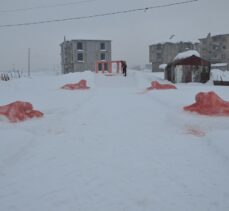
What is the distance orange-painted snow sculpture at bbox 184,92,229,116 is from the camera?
7.84 m

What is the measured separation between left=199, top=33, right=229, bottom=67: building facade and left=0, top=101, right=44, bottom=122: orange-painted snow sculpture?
5930 cm

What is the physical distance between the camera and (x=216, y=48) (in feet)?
194

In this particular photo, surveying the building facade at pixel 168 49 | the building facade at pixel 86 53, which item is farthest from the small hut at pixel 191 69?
the building facade at pixel 168 49

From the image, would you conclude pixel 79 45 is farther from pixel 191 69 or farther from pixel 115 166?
pixel 115 166

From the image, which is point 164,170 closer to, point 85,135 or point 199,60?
point 85,135

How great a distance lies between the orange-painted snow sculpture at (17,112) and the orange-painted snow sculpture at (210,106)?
5.49m

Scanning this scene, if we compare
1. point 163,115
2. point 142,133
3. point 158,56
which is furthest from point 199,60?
point 158,56

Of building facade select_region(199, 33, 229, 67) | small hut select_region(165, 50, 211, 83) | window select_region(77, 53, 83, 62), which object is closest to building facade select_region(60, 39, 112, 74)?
window select_region(77, 53, 83, 62)

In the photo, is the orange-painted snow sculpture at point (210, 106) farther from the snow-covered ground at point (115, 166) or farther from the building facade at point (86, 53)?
the building facade at point (86, 53)

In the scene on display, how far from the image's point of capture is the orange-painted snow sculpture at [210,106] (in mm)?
7841

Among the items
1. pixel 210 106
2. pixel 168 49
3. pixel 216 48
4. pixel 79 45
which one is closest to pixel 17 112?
pixel 210 106

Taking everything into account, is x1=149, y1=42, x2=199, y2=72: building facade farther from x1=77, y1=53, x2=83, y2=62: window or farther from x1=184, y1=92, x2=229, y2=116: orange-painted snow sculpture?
x1=184, y1=92, x2=229, y2=116: orange-painted snow sculpture

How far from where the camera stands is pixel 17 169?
3939mm

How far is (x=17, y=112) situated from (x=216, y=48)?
2395 inches
